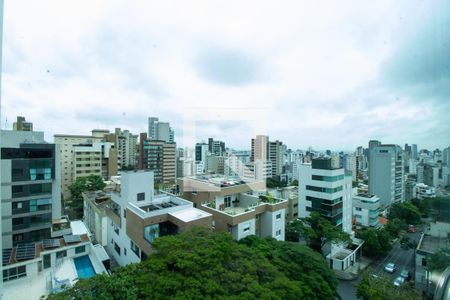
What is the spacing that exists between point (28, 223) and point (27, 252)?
6.37ft

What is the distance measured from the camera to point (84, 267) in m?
5.26

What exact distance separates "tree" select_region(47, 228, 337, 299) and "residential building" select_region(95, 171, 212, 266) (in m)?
1.15

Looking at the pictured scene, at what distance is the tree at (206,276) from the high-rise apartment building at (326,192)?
4.67 m

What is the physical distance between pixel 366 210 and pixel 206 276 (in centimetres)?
1051

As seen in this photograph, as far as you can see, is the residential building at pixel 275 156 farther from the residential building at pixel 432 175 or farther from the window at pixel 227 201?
the residential building at pixel 432 175

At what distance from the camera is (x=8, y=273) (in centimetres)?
450

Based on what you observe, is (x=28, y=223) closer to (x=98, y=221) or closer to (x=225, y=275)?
(x=98, y=221)

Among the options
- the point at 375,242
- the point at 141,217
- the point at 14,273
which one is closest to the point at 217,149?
the point at 375,242

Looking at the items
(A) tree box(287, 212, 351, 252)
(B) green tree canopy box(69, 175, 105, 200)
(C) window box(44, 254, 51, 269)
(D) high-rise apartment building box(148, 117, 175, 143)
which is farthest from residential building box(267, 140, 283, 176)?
(C) window box(44, 254, 51, 269)

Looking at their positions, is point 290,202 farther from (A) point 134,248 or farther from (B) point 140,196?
(A) point 134,248

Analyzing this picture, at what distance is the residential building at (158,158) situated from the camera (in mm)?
18547

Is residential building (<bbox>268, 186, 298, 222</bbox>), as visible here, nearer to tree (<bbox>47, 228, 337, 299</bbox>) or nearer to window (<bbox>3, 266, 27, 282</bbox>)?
tree (<bbox>47, 228, 337, 299</bbox>)

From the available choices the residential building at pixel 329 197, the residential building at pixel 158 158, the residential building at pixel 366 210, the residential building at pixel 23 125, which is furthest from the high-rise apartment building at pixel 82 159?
the residential building at pixel 366 210

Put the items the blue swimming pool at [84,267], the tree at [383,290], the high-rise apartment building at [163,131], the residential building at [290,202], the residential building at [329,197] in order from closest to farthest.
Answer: the tree at [383,290] < the blue swimming pool at [84,267] < the residential building at [329,197] < the residential building at [290,202] < the high-rise apartment building at [163,131]
